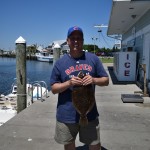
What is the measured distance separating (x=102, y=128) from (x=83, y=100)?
10.3 feet

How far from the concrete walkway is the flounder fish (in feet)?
6.19

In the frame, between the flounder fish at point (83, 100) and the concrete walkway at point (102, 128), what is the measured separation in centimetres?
189

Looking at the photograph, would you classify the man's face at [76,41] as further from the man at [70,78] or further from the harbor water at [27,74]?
the harbor water at [27,74]

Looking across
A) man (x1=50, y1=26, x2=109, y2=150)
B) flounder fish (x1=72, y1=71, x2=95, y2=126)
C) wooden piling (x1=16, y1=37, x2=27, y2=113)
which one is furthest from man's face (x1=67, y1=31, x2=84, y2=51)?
wooden piling (x1=16, y1=37, x2=27, y2=113)

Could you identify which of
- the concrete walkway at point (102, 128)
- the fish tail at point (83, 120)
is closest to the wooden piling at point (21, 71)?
the concrete walkway at point (102, 128)

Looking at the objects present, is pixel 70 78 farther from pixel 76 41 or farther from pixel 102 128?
pixel 102 128

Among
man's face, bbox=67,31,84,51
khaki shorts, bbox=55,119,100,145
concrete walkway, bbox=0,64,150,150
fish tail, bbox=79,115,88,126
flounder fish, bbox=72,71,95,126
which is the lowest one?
concrete walkway, bbox=0,64,150,150

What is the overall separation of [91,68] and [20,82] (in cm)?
520

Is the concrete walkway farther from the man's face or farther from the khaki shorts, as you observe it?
the man's face

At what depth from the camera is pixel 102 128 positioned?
6168mm

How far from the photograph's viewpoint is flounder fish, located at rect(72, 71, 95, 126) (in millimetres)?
3160

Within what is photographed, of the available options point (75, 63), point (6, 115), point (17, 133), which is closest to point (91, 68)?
point (75, 63)

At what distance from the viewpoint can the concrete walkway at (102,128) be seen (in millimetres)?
→ 5145

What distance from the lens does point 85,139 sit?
11.4ft
